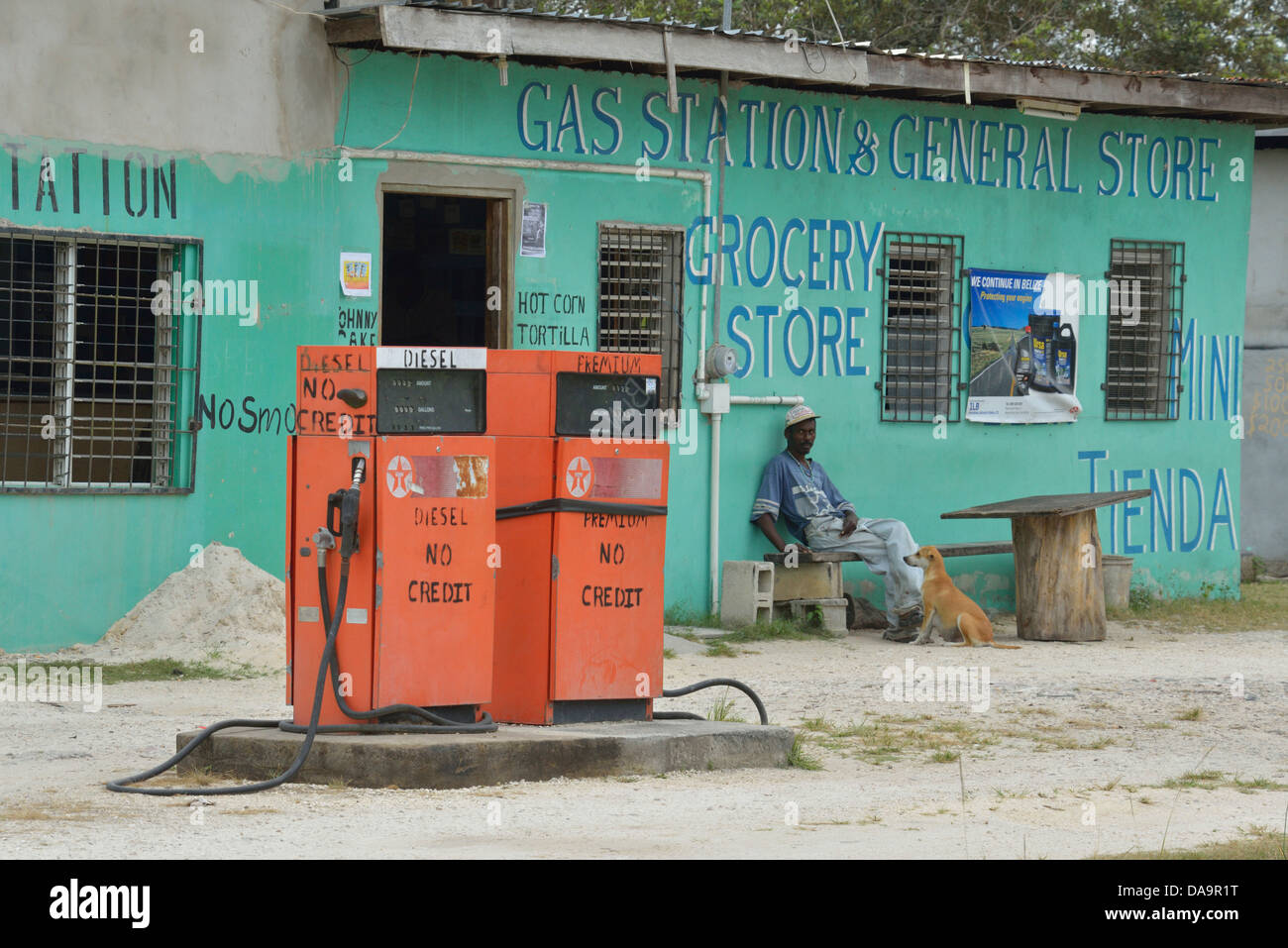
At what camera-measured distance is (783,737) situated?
843 cm

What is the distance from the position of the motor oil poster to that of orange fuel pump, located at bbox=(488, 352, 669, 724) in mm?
7729

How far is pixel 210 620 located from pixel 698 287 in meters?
4.86

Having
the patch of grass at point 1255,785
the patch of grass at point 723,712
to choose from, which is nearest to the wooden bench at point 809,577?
the patch of grass at point 723,712

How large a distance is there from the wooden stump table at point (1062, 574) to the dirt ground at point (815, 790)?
67.4 inches

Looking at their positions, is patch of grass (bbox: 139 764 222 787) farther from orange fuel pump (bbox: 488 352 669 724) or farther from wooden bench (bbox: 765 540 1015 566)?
wooden bench (bbox: 765 540 1015 566)

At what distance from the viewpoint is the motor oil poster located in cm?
1545

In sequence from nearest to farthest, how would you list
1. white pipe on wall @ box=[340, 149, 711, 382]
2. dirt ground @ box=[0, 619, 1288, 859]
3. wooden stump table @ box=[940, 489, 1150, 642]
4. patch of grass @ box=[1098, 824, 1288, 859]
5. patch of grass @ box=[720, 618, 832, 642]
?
patch of grass @ box=[1098, 824, 1288, 859] < dirt ground @ box=[0, 619, 1288, 859] < white pipe on wall @ box=[340, 149, 711, 382] < patch of grass @ box=[720, 618, 832, 642] < wooden stump table @ box=[940, 489, 1150, 642]

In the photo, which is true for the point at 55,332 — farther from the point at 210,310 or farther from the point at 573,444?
the point at 573,444

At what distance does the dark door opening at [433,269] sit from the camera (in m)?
16.3

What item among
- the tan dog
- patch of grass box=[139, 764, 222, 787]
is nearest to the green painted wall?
the tan dog

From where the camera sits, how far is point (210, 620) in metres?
11.8

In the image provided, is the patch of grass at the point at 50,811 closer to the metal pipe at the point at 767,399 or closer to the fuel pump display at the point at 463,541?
the fuel pump display at the point at 463,541
